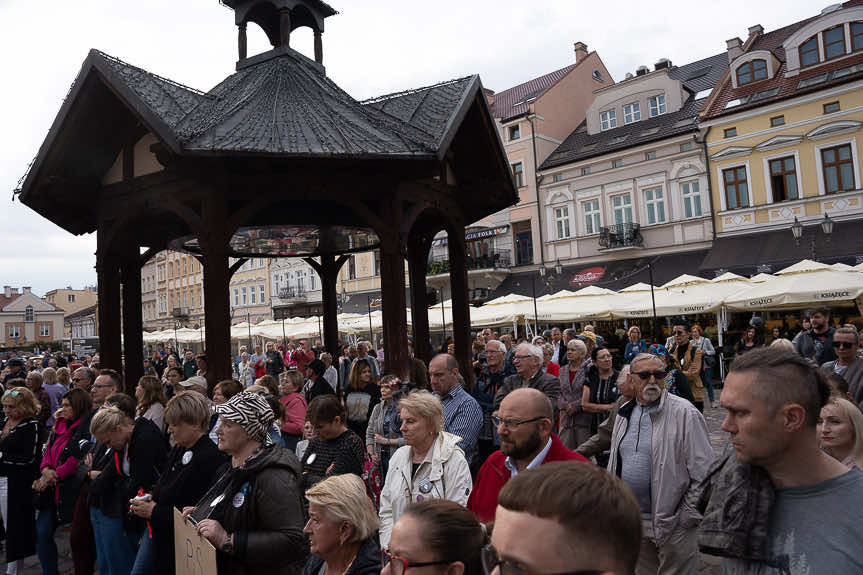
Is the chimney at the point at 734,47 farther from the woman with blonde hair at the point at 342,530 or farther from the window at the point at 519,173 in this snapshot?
the woman with blonde hair at the point at 342,530

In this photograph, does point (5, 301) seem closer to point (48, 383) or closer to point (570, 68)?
point (570, 68)

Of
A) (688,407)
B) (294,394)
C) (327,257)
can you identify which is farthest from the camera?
(327,257)

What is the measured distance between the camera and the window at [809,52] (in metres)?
25.0

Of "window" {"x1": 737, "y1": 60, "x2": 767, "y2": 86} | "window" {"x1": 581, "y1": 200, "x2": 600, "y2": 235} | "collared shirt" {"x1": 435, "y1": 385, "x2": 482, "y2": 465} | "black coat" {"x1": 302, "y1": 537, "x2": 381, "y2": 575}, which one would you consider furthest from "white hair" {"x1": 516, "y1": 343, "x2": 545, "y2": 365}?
"window" {"x1": 737, "y1": 60, "x2": 767, "y2": 86}

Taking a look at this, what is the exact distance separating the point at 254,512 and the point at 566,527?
223cm

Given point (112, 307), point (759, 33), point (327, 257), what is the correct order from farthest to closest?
point (759, 33) → point (327, 257) → point (112, 307)

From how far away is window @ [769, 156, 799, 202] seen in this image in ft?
80.7

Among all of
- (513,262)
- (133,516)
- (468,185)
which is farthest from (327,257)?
(513,262)

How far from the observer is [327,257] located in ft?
42.2

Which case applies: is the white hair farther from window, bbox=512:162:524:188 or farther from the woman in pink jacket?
window, bbox=512:162:524:188

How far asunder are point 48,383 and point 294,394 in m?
5.35

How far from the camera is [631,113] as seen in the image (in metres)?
31.6

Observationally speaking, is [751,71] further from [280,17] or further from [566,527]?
[566,527]

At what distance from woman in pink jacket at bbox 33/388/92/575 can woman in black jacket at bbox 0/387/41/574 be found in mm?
206
